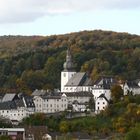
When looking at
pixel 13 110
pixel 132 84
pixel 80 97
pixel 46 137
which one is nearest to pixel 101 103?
pixel 80 97

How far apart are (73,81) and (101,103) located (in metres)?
11.3

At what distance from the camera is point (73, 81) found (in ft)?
310

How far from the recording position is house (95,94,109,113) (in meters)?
83.3

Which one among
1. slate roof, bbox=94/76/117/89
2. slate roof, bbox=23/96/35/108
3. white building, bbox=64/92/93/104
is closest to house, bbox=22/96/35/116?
slate roof, bbox=23/96/35/108

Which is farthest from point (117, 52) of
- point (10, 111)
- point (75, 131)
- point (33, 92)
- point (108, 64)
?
point (75, 131)

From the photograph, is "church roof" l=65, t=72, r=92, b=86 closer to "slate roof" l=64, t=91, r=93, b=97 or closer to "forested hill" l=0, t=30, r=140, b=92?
"forested hill" l=0, t=30, r=140, b=92

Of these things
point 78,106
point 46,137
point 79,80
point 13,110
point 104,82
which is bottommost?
point 46,137

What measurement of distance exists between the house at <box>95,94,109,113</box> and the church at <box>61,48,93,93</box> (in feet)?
24.0

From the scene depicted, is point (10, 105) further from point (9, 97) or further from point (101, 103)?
point (101, 103)

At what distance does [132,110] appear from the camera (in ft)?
257

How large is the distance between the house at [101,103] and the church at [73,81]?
7324 mm

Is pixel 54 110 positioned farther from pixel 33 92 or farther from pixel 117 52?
pixel 117 52

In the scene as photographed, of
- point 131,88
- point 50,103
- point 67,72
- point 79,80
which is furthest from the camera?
point 67,72

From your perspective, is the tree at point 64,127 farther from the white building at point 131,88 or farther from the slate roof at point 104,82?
the slate roof at point 104,82
